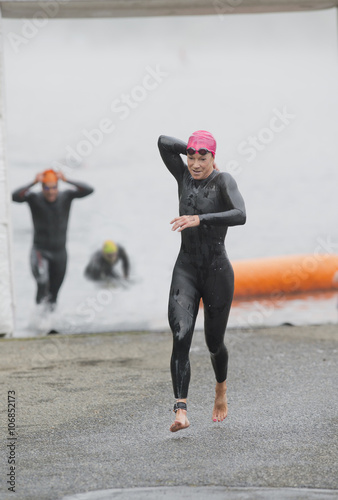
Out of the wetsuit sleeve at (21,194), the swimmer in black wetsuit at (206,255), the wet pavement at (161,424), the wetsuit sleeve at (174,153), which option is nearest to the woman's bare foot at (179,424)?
the wet pavement at (161,424)

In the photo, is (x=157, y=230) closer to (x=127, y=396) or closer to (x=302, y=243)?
(x=302, y=243)

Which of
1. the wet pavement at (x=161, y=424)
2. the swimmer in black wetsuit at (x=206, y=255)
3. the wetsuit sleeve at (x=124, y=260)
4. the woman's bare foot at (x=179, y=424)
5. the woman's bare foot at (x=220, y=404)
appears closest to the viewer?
the wet pavement at (x=161, y=424)


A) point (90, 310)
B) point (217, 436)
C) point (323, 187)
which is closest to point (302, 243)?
point (323, 187)

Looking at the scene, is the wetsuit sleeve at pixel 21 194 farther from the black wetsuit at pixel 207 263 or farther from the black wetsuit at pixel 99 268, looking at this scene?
the black wetsuit at pixel 207 263

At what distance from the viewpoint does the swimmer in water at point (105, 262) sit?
9500 millimetres

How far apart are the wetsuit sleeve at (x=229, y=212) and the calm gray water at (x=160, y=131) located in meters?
4.19

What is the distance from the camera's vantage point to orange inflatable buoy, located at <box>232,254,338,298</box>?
32.1ft

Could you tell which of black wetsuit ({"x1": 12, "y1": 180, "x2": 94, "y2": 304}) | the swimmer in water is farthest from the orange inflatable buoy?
black wetsuit ({"x1": 12, "y1": 180, "x2": 94, "y2": 304})

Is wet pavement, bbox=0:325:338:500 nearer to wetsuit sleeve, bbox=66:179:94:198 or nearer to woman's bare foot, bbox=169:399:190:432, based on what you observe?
woman's bare foot, bbox=169:399:190:432

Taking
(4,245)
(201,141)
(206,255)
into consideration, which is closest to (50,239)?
(4,245)

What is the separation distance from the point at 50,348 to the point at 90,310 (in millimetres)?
925

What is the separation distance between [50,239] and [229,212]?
4.54m

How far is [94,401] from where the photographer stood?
623 centimetres

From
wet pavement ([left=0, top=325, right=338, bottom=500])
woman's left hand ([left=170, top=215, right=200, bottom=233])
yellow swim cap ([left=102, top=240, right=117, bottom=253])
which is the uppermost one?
woman's left hand ([left=170, top=215, right=200, bottom=233])
